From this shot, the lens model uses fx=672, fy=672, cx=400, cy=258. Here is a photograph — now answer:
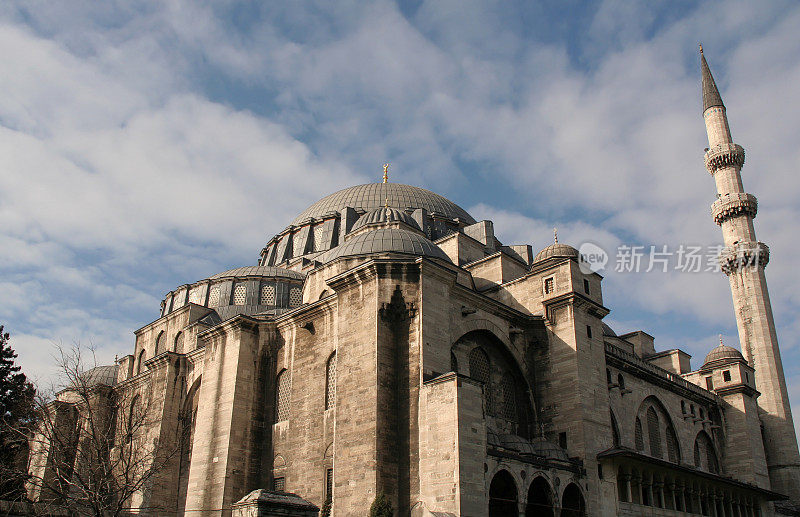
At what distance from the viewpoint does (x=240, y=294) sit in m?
30.1

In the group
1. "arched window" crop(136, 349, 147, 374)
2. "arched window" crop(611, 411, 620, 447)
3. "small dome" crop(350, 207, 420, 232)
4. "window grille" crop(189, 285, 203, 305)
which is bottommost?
"arched window" crop(611, 411, 620, 447)

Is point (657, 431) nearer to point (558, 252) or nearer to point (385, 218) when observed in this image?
point (558, 252)

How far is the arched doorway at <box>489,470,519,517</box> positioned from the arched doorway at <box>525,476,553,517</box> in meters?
0.53

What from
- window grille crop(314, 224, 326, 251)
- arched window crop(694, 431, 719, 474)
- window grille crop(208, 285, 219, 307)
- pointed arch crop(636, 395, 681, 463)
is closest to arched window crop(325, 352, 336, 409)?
window grille crop(208, 285, 219, 307)

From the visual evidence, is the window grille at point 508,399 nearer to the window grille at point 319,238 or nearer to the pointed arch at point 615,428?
the pointed arch at point 615,428

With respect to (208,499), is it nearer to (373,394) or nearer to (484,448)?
(373,394)

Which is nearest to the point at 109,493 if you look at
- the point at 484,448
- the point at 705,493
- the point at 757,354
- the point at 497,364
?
the point at 484,448

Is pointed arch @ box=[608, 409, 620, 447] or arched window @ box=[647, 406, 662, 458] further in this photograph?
arched window @ box=[647, 406, 662, 458]

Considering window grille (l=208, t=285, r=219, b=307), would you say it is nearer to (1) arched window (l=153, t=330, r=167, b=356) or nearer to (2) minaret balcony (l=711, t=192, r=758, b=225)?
(1) arched window (l=153, t=330, r=167, b=356)

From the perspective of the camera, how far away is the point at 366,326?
18266 mm

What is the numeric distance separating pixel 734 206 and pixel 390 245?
72.8 feet

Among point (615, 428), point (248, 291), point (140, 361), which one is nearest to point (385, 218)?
point (248, 291)

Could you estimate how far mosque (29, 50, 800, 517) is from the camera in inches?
663

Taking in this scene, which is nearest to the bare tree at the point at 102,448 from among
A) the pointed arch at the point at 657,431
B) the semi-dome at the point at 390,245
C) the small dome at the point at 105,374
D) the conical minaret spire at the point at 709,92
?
the small dome at the point at 105,374
